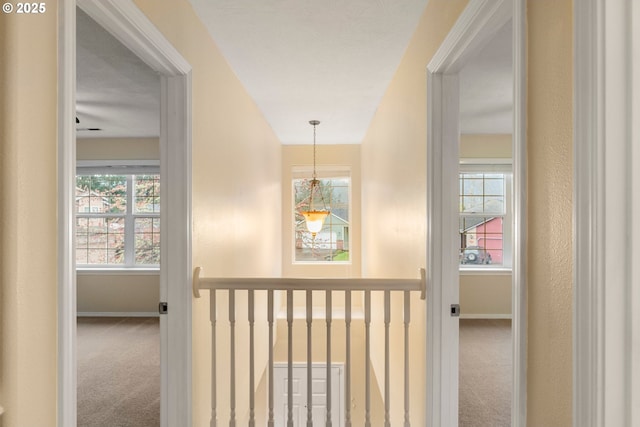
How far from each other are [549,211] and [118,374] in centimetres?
389

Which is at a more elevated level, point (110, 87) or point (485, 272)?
point (110, 87)

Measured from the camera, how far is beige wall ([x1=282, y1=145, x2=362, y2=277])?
6.42m

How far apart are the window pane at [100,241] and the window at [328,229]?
8.99ft

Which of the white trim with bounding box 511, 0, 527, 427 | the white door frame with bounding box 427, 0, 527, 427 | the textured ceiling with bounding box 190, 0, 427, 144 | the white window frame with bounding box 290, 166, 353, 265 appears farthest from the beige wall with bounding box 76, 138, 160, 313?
the white trim with bounding box 511, 0, 527, 427

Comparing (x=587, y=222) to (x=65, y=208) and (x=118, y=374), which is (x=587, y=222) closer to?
(x=65, y=208)

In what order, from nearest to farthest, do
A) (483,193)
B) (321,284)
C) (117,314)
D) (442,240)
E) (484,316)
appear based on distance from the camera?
(442,240) → (321,284) → (484,316) → (117,314) → (483,193)

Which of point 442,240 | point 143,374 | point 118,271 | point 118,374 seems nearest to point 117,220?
point 118,271

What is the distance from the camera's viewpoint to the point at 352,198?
21.1 feet

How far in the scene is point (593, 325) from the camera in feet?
2.49

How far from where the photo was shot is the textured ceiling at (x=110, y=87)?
2.52m

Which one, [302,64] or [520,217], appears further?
[302,64]

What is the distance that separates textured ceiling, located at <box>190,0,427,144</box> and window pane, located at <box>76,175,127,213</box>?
10.6 feet
